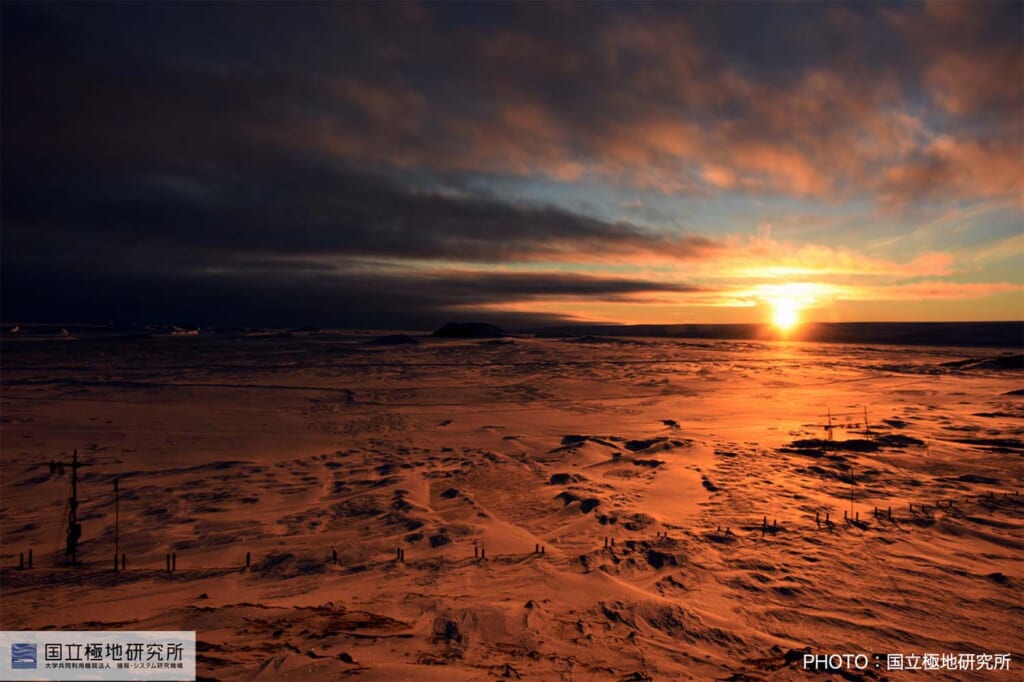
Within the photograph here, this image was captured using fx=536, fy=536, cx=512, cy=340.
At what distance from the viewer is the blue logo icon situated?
7.54 m

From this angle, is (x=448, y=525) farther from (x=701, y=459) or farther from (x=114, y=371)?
(x=114, y=371)

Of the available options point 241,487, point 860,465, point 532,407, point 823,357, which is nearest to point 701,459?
point 860,465

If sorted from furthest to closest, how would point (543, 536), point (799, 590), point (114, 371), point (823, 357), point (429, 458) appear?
1. point (823, 357)
2. point (114, 371)
3. point (429, 458)
4. point (543, 536)
5. point (799, 590)

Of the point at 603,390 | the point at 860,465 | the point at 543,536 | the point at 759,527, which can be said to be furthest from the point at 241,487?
the point at 603,390

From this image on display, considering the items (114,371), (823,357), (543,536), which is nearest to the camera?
(543,536)

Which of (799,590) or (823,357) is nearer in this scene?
(799,590)

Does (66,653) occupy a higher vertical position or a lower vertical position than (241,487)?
higher

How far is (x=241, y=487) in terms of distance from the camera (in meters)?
19.6

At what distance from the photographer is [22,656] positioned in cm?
782

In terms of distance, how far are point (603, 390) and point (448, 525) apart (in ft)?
95.2

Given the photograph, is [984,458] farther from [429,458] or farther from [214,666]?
[214,666]

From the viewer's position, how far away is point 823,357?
7038 cm

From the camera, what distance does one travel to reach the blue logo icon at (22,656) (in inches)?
297

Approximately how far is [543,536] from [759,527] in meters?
6.13
